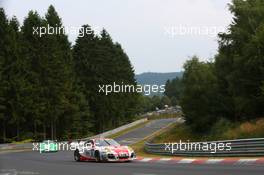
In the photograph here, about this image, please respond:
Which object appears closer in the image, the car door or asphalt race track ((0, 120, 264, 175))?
asphalt race track ((0, 120, 264, 175))

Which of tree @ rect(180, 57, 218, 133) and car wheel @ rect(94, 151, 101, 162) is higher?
tree @ rect(180, 57, 218, 133)

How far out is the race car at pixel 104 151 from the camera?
25.0 m

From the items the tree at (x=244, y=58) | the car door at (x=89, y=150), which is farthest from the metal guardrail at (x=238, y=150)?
the tree at (x=244, y=58)

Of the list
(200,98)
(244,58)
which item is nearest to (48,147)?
(244,58)

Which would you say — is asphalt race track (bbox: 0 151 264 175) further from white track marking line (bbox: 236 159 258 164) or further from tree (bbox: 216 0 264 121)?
tree (bbox: 216 0 264 121)

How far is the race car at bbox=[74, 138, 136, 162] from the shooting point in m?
25.0

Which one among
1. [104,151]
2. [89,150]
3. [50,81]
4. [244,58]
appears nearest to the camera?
[104,151]

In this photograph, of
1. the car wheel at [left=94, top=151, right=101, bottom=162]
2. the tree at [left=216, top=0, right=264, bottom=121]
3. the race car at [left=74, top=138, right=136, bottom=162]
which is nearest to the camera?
the race car at [left=74, top=138, right=136, bottom=162]

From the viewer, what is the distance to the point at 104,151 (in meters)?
25.3

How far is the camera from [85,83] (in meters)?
90.9

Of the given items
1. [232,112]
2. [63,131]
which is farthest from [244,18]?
[63,131]

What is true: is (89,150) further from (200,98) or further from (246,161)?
(200,98)

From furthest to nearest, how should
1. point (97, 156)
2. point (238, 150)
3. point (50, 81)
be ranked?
point (50, 81)
point (97, 156)
point (238, 150)

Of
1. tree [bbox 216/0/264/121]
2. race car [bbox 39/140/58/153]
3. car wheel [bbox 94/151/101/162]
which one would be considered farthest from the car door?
race car [bbox 39/140/58/153]
